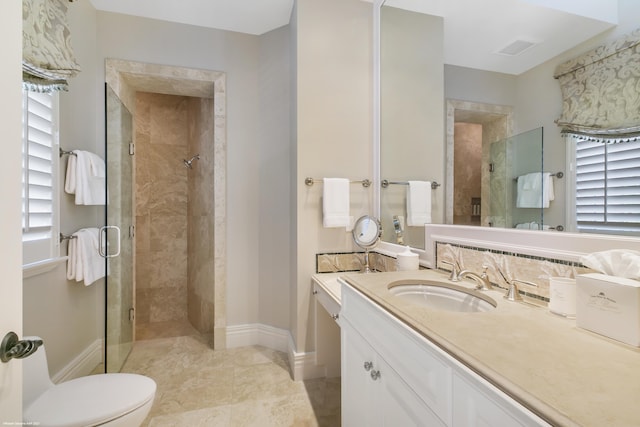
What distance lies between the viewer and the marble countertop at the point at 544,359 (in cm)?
42

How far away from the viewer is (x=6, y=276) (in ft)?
1.90

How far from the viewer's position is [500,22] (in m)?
1.15

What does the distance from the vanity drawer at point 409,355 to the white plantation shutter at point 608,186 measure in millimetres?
627

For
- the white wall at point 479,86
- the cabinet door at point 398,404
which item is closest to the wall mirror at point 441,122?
the white wall at point 479,86

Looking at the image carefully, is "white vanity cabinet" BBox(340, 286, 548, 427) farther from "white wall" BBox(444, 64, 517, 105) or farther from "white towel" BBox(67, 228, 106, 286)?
"white towel" BBox(67, 228, 106, 286)

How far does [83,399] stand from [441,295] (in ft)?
5.15

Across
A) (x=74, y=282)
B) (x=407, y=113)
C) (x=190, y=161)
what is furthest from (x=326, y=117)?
(x=74, y=282)

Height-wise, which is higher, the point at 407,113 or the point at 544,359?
the point at 407,113

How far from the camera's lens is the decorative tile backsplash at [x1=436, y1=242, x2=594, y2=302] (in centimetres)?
90

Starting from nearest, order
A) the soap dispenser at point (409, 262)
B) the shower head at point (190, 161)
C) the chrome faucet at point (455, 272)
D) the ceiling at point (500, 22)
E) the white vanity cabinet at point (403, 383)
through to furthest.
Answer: the white vanity cabinet at point (403, 383)
the ceiling at point (500, 22)
the chrome faucet at point (455, 272)
the soap dispenser at point (409, 262)
the shower head at point (190, 161)

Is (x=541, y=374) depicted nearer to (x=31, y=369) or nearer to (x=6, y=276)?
(x=6, y=276)

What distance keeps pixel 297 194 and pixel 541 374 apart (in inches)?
62.6

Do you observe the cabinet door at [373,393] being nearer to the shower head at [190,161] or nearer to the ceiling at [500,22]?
the ceiling at [500,22]

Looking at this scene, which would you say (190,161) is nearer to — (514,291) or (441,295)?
(441,295)
